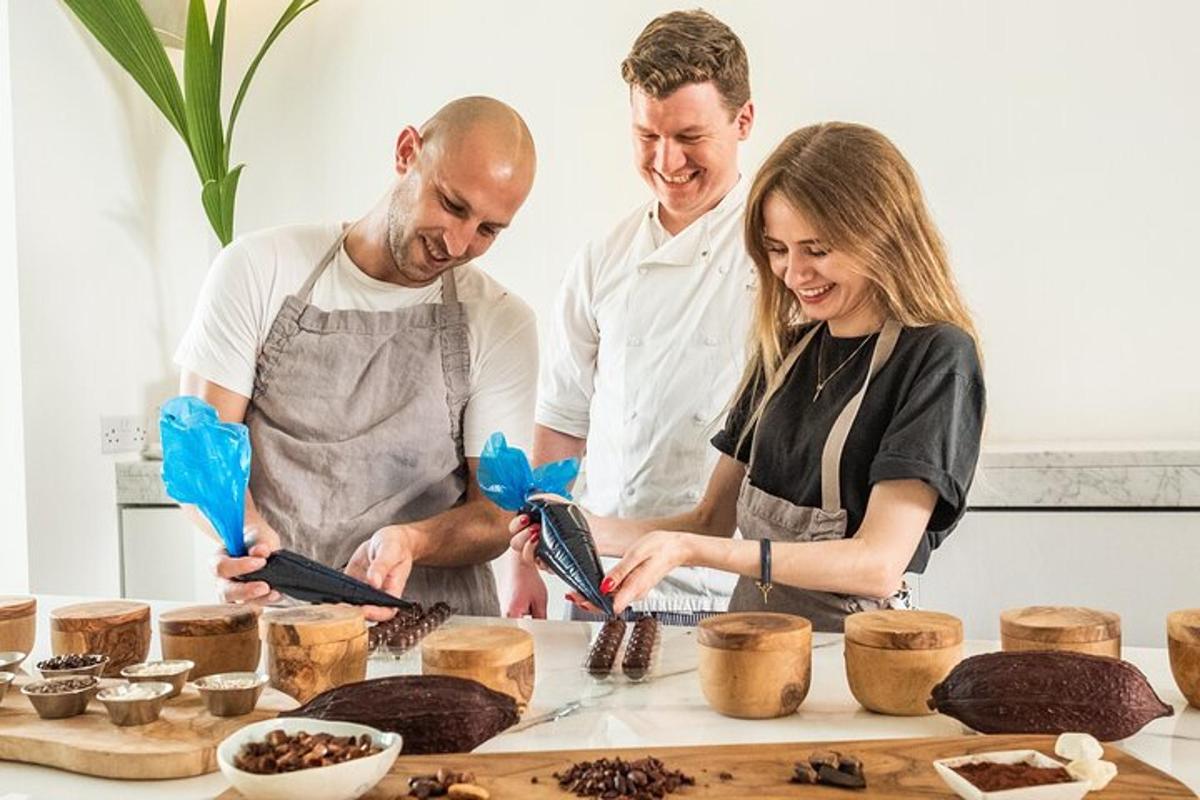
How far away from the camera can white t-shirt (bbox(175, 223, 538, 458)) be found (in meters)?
2.08

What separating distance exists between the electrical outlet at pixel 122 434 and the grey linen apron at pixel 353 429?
1734 millimetres

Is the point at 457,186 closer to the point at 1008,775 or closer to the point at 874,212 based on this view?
the point at 874,212

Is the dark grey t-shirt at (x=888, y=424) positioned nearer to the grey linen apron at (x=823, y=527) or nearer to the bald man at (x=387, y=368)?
the grey linen apron at (x=823, y=527)

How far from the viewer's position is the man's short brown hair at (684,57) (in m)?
2.38

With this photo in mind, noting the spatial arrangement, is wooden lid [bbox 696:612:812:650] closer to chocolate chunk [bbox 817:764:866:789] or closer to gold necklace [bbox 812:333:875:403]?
chocolate chunk [bbox 817:764:866:789]

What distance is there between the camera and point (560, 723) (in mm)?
1276

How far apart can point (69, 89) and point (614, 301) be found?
190 centimetres

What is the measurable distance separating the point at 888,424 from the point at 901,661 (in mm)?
515

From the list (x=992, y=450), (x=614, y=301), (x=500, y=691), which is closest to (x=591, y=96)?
(x=614, y=301)

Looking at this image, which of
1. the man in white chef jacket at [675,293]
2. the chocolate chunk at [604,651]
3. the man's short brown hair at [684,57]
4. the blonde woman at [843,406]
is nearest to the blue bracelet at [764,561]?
the blonde woman at [843,406]

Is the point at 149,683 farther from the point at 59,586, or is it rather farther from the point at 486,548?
the point at 59,586

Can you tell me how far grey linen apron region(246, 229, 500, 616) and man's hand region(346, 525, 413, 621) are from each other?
0.53 feet

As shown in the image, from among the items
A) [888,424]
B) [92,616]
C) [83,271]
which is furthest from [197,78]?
[888,424]

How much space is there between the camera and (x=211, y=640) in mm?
1396
